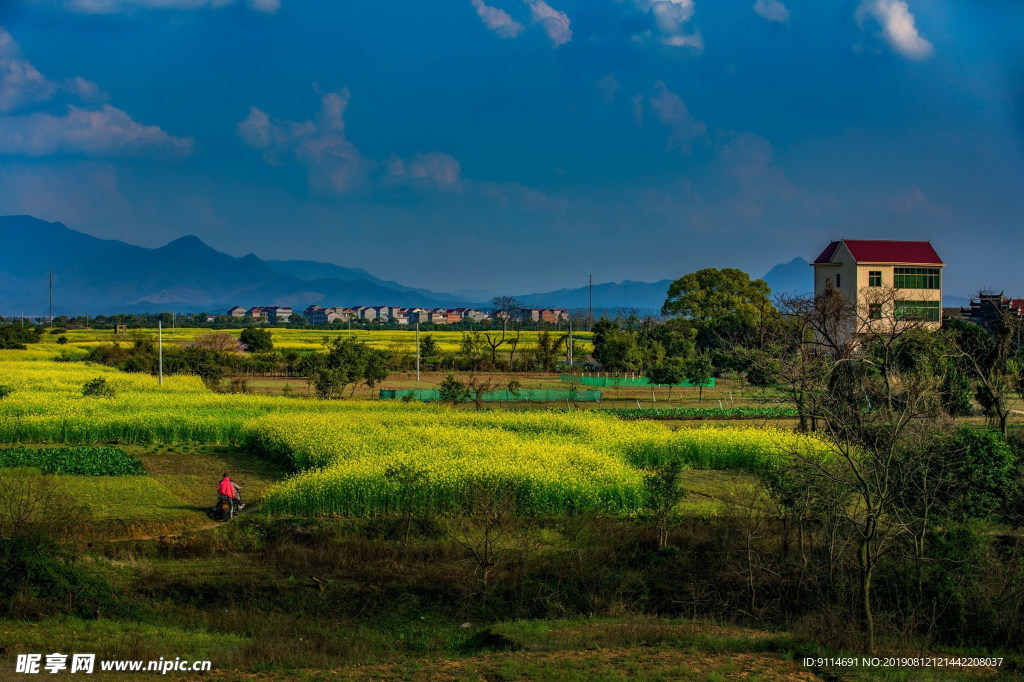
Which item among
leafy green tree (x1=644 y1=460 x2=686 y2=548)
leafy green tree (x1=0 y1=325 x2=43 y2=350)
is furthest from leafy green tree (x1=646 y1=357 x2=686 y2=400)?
leafy green tree (x1=0 y1=325 x2=43 y2=350)

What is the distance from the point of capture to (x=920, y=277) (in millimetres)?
55781

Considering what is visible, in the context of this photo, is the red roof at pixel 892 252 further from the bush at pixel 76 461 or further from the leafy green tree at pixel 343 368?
the bush at pixel 76 461

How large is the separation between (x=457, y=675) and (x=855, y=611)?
6.30 m

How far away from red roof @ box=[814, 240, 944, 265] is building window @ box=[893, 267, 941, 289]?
19.8 inches

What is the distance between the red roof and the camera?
5497 centimetres

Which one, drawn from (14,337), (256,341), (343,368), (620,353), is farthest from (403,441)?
(14,337)

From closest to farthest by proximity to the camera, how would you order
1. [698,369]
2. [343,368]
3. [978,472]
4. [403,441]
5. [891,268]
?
[978,472] < [403,441] < [343,368] < [698,369] < [891,268]

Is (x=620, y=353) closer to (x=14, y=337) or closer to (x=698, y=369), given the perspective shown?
(x=698, y=369)

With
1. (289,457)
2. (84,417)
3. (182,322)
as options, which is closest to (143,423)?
(84,417)

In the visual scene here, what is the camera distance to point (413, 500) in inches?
696

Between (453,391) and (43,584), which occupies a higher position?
(453,391)

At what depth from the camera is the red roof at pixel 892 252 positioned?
55.0 metres

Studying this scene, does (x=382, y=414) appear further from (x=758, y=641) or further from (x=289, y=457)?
(x=758, y=641)

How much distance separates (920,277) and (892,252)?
2510mm
